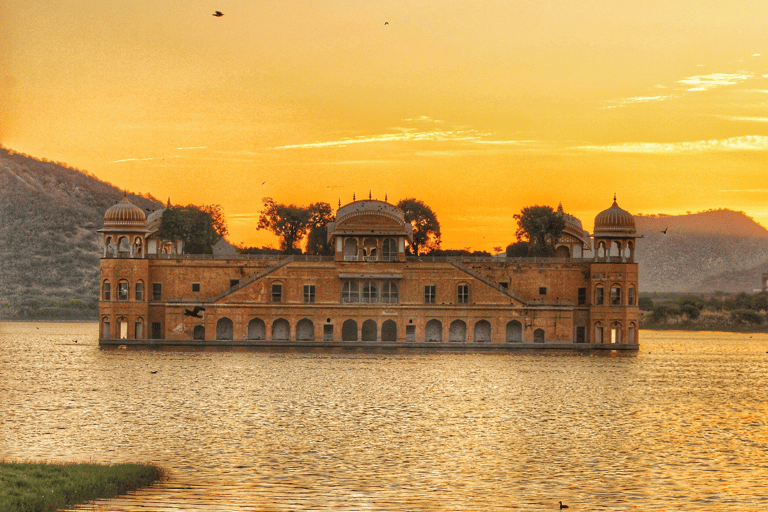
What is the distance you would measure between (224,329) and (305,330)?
584 cm

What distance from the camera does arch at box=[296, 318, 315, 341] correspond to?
75938mm

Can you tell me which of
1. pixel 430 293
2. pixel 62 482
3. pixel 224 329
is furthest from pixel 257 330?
pixel 62 482

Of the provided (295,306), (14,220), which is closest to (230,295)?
(295,306)

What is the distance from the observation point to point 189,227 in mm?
98938

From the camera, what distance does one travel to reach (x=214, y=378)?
161 feet

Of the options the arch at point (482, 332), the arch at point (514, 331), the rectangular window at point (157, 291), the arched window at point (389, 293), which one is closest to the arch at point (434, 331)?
the arch at point (482, 332)

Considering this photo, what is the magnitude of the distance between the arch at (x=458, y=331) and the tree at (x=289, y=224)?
1196 inches

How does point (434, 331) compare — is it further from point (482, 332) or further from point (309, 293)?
point (309, 293)

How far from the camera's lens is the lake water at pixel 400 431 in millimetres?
22078

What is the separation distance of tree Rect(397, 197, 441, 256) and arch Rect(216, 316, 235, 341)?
3189 cm

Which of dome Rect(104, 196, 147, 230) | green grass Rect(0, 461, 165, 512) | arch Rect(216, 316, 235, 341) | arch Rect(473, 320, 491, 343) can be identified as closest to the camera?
green grass Rect(0, 461, 165, 512)

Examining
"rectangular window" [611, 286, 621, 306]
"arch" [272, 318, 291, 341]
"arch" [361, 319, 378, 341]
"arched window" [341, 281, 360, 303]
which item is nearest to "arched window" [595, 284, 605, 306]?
"rectangular window" [611, 286, 621, 306]

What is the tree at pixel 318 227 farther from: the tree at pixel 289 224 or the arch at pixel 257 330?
the arch at pixel 257 330

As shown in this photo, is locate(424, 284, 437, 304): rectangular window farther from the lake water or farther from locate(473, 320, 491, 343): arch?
the lake water
